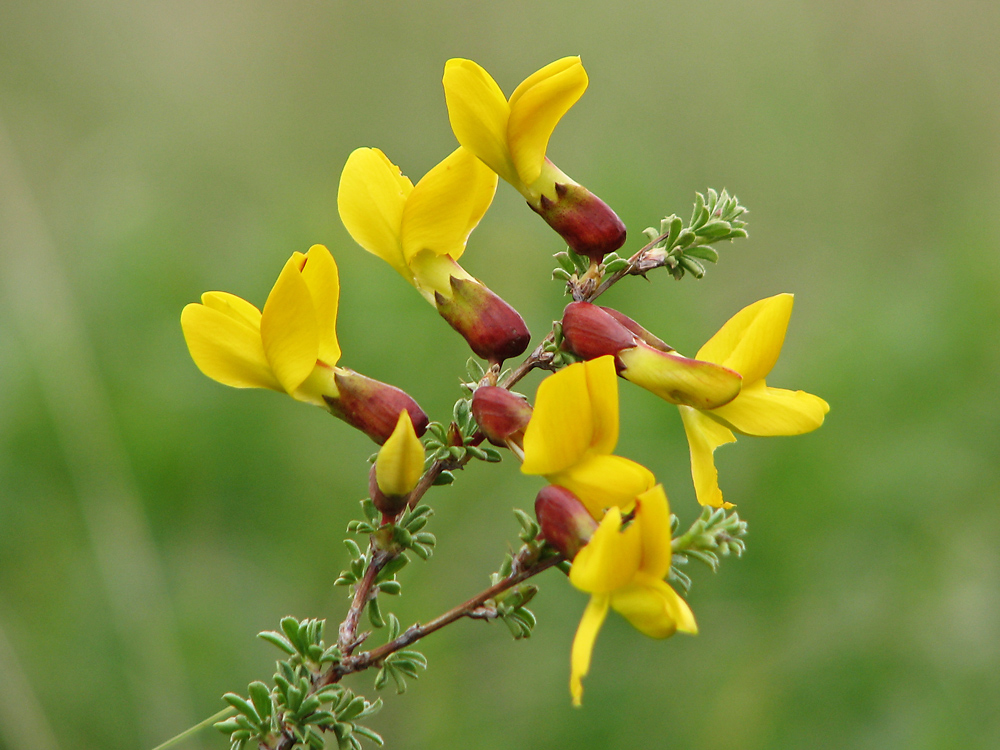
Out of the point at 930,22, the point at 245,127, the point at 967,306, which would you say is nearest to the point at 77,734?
the point at 967,306

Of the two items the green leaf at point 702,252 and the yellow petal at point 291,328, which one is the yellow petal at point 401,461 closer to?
the yellow petal at point 291,328

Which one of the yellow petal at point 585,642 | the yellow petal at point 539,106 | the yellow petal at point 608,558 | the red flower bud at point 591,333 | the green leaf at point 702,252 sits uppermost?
the yellow petal at point 539,106

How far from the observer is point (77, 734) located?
49.8 inches

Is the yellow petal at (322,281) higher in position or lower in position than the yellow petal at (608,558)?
higher

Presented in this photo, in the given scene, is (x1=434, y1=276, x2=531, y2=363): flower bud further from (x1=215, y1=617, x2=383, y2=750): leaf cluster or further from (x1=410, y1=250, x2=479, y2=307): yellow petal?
(x1=215, y1=617, x2=383, y2=750): leaf cluster

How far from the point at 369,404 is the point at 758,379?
245 millimetres

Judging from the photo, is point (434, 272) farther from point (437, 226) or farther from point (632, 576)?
point (632, 576)

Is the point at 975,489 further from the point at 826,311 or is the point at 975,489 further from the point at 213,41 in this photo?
the point at 213,41

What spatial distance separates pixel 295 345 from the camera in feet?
1.79

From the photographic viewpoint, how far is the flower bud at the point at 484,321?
0.59 meters

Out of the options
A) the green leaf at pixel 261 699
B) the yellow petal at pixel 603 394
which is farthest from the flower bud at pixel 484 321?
the green leaf at pixel 261 699

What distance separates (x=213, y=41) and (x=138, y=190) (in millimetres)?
1428

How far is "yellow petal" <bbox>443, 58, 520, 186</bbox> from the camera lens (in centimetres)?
55

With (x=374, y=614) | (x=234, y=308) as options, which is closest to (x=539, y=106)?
(x=234, y=308)
